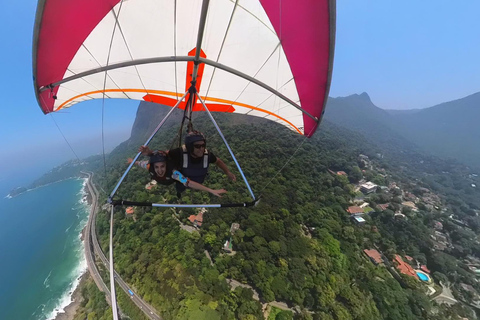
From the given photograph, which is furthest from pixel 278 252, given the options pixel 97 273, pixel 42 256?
pixel 42 256

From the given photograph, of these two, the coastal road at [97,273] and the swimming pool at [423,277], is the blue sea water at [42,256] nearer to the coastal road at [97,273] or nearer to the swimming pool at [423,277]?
the coastal road at [97,273]

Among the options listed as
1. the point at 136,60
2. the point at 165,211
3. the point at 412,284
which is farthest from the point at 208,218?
the point at 412,284

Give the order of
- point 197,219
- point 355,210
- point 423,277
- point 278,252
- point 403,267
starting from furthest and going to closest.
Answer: point 355,210
point 197,219
point 403,267
point 423,277
point 278,252

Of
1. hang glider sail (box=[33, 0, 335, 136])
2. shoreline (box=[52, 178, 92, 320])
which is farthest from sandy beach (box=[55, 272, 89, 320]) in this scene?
hang glider sail (box=[33, 0, 335, 136])

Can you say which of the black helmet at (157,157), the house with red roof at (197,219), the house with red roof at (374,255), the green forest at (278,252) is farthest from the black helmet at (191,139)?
the house with red roof at (374,255)

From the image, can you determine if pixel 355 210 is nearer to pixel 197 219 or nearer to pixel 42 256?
pixel 197 219

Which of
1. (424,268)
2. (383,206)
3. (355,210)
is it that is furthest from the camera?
(383,206)

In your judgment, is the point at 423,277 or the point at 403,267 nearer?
the point at 423,277

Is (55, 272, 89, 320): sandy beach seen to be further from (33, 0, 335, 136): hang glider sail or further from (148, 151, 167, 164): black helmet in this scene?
(148, 151, 167, 164): black helmet
